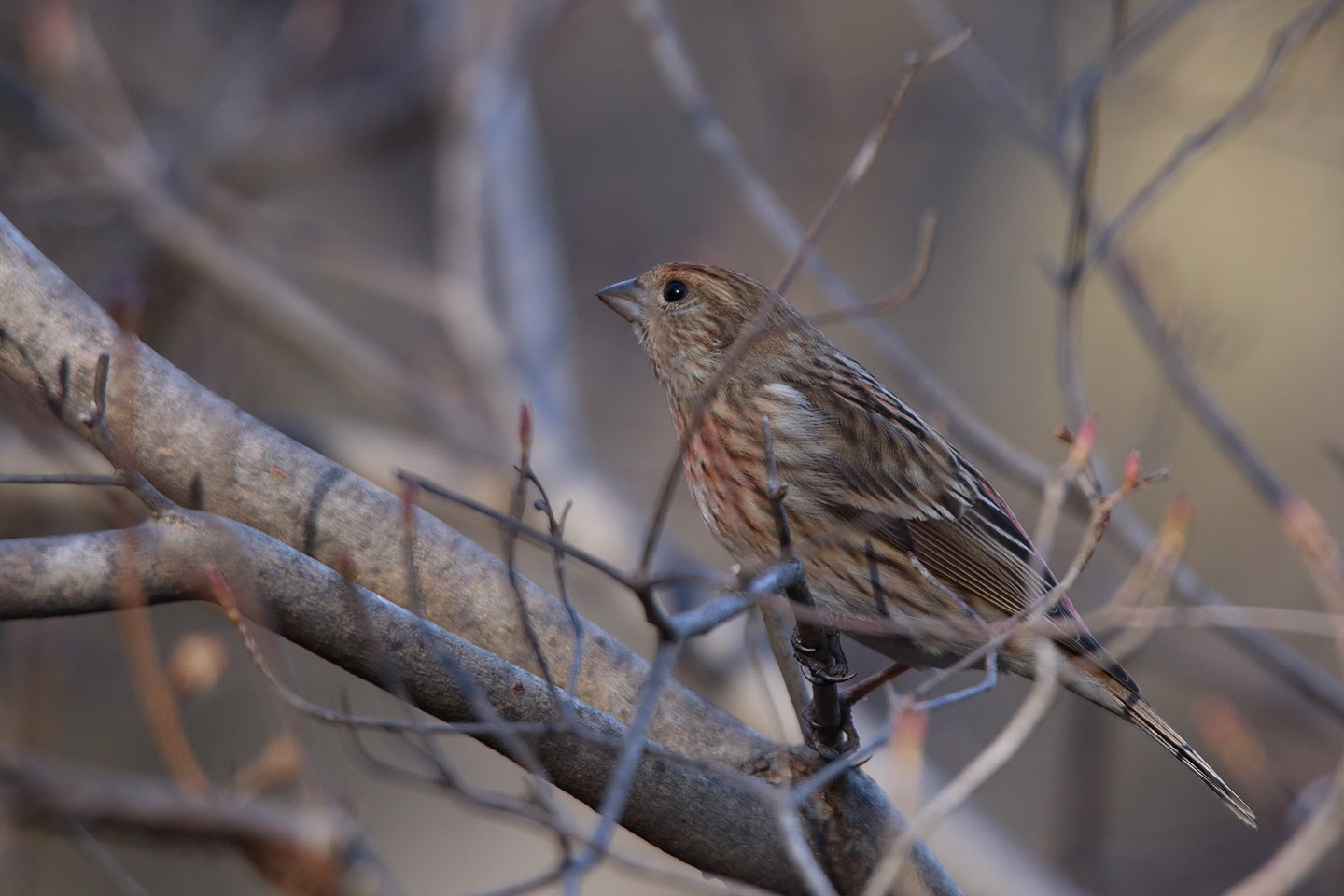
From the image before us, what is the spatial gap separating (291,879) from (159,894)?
13.5ft

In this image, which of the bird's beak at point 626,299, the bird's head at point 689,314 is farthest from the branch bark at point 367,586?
the bird's beak at point 626,299

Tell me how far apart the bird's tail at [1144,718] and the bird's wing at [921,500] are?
254 mm

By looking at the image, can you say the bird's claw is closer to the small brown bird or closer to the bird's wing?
the small brown bird

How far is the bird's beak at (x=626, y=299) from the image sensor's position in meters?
4.88

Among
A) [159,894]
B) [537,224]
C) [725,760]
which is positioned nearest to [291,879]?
[725,760]

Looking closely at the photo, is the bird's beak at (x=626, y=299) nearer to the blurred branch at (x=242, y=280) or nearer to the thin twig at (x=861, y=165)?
the thin twig at (x=861, y=165)

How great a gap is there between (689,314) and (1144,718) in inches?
86.6

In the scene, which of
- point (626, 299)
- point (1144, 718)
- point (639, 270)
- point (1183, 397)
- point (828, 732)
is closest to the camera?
point (828, 732)

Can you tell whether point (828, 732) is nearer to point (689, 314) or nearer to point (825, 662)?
point (825, 662)

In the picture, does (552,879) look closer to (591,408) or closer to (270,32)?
(591,408)

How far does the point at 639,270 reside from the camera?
33.5 feet

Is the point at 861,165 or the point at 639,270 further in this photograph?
the point at 639,270

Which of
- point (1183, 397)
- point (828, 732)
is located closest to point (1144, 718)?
point (828, 732)

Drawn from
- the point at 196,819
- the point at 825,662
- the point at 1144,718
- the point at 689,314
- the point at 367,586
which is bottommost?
the point at 196,819
